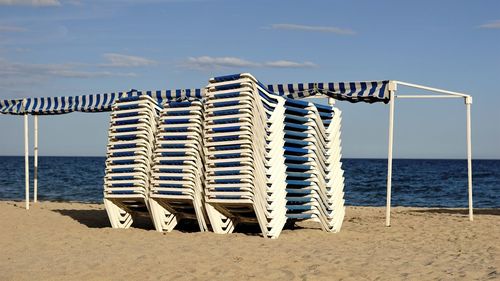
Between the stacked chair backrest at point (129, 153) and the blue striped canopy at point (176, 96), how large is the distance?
61 centimetres

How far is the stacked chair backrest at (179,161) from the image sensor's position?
38.0ft

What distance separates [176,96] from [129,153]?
131 cm

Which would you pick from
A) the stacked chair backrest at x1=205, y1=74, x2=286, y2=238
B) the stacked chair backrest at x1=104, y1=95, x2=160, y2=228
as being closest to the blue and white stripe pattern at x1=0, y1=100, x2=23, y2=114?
the stacked chair backrest at x1=104, y1=95, x2=160, y2=228

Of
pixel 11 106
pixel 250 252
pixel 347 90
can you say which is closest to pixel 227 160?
pixel 250 252

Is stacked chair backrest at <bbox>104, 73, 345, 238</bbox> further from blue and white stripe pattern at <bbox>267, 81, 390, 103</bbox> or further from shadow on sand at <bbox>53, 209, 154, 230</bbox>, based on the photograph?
shadow on sand at <bbox>53, 209, 154, 230</bbox>

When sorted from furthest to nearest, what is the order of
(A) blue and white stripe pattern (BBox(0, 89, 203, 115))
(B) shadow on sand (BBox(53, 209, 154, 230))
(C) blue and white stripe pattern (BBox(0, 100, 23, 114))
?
(C) blue and white stripe pattern (BBox(0, 100, 23, 114)), (B) shadow on sand (BBox(53, 209, 154, 230)), (A) blue and white stripe pattern (BBox(0, 89, 203, 115))

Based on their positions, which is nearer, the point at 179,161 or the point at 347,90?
the point at 179,161

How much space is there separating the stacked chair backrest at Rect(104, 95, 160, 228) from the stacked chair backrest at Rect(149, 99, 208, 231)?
11.2 inches

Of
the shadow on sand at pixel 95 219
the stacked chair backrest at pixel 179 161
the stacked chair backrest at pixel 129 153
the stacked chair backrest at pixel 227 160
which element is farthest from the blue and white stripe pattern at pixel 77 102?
the shadow on sand at pixel 95 219

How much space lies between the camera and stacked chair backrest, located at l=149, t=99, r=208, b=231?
11.6m

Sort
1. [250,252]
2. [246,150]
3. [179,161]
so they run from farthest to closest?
[179,161]
[246,150]
[250,252]

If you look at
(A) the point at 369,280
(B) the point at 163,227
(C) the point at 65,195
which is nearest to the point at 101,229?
(B) the point at 163,227

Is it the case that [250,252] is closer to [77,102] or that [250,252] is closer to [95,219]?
[95,219]

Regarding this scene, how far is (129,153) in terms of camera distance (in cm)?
1237
